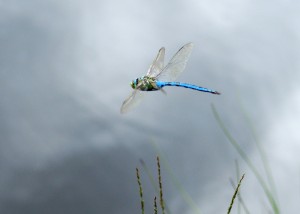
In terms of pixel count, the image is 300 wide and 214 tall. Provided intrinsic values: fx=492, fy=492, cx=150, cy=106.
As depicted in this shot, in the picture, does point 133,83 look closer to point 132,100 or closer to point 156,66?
point 132,100

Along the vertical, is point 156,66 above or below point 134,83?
above

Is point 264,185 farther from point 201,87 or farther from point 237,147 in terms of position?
point 201,87

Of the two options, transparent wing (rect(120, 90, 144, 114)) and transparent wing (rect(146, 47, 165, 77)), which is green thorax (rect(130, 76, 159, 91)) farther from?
transparent wing (rect(146, 47, 165, 77))

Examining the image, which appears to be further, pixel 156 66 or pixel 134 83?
pixel 156 66

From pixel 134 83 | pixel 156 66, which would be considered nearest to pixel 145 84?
pixel 134 83

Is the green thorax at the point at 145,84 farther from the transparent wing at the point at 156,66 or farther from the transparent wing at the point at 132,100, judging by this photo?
the transparent wing at the point at 156,66

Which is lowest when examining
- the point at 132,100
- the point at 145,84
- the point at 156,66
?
the point at 132,100

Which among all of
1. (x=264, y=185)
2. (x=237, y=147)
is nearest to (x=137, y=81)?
(x=237, y=147)
